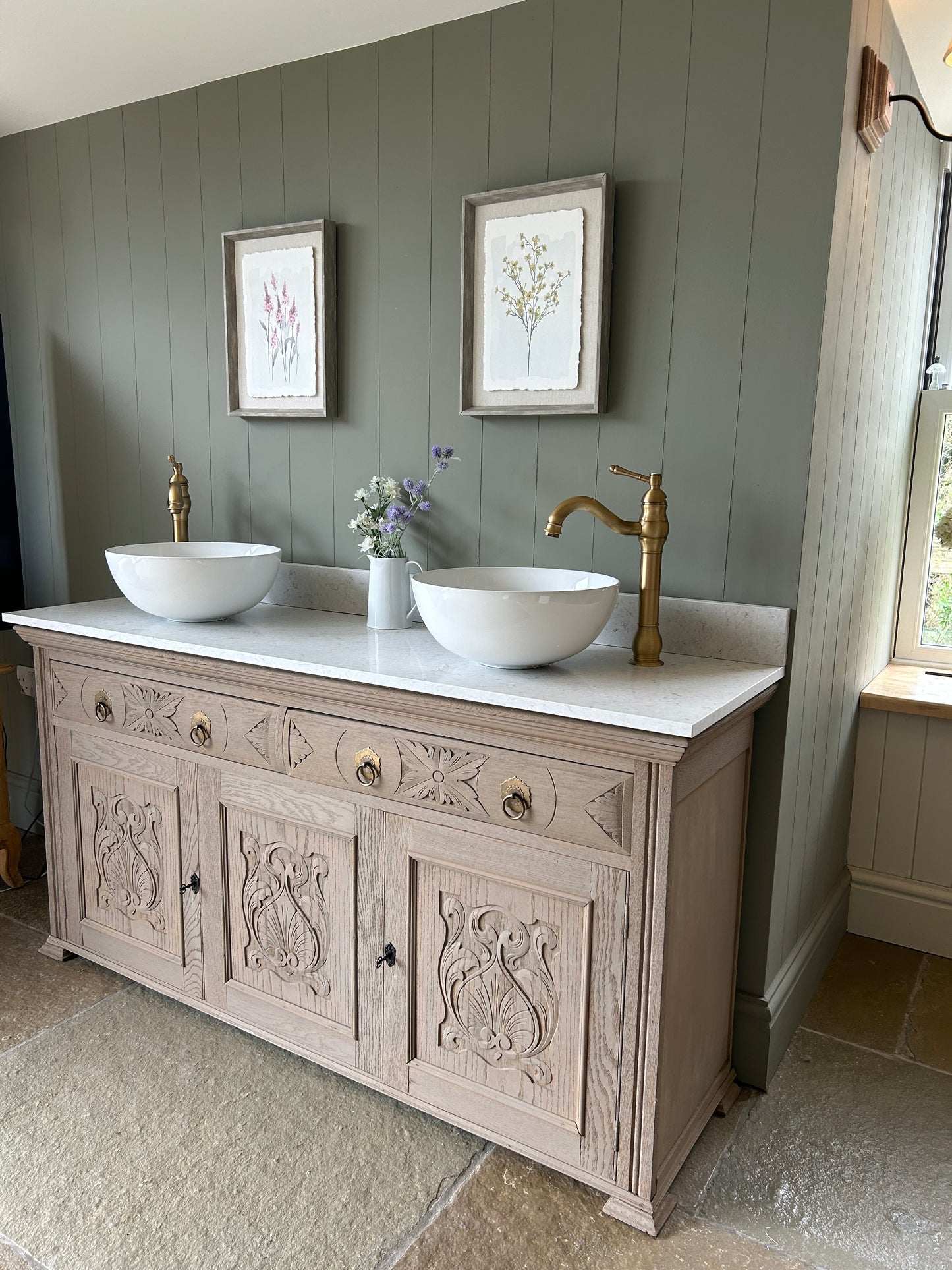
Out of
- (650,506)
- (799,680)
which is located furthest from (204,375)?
(799,680)

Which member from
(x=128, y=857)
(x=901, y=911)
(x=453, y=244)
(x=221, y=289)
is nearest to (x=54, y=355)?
(x=221, y=289)

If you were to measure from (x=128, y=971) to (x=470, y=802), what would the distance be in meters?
1.15

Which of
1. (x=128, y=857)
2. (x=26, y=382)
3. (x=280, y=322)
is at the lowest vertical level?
(x=128, y=857)

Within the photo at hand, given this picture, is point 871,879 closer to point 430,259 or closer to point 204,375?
point 430,259

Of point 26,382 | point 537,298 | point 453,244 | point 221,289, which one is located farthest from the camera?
point 26,382

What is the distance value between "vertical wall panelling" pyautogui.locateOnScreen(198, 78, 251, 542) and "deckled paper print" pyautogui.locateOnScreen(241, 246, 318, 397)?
120 millimetres

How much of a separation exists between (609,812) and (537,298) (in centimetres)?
111

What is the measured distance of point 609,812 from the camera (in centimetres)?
145

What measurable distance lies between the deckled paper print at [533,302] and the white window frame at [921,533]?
1366 millimetres

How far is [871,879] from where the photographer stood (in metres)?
2.55

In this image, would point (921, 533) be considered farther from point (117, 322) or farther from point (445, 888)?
point (117, 322)

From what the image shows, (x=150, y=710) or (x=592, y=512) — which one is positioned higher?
(x=592, y=512)

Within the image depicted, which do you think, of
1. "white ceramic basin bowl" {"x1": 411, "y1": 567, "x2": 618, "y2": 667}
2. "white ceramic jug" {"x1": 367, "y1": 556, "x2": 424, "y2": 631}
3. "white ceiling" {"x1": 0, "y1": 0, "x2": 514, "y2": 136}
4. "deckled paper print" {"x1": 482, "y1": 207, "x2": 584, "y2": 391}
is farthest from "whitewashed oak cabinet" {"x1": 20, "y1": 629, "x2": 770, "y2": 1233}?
"white ceiling" {"x1": 0, "y1": 0, "x2": 514, "y2": 136}

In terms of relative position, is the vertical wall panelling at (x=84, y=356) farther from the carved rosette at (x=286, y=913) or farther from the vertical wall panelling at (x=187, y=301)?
the carved rosette at (x=286, y=913)
